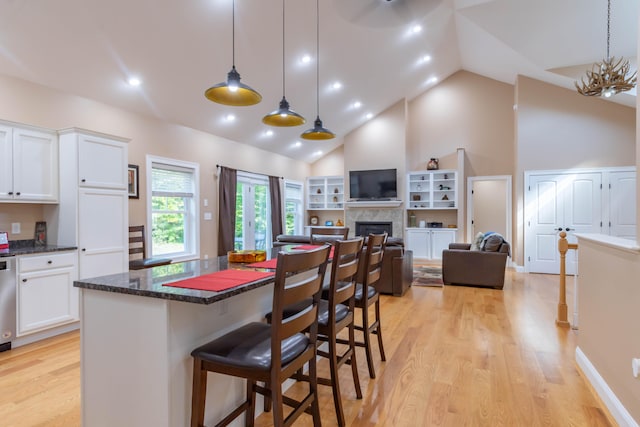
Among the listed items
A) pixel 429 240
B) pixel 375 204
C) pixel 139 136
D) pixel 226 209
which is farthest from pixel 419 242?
pixel 139 136

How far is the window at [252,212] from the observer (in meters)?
7.00

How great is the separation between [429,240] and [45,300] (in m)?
7.40

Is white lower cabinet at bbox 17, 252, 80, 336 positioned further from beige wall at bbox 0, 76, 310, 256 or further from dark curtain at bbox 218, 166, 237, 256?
dark curtain at bbox 218, 166, 237, 256

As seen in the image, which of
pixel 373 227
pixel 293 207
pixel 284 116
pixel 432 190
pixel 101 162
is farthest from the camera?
pixel 293 207

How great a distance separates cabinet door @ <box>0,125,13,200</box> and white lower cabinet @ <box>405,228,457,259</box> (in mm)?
7402

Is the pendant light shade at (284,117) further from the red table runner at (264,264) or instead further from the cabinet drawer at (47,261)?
the cabinet drawer at (47,261)

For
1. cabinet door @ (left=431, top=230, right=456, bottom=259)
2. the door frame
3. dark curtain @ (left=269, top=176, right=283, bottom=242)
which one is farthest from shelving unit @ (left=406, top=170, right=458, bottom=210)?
dark curtain @ (left=269, top=176, right=283, bottom=242)

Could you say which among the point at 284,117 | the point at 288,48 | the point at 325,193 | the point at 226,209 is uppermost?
the point at 288,48

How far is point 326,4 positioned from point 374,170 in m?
4.69

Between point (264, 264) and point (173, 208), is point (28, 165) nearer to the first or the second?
point (173, 208)

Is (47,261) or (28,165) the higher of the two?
(28,165)

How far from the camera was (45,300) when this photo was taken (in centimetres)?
318

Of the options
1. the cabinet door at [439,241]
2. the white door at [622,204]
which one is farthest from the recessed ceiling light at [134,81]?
the white door at [622,204]

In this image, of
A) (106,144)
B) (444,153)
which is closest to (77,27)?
(106,144)
